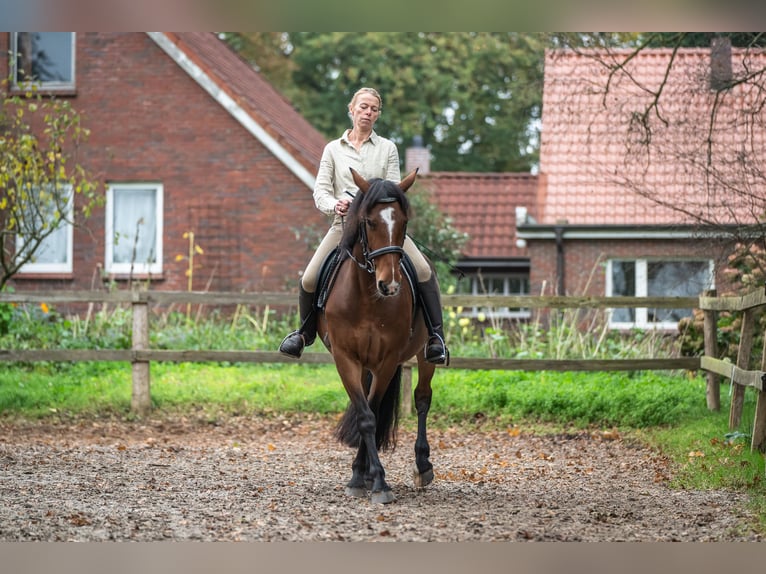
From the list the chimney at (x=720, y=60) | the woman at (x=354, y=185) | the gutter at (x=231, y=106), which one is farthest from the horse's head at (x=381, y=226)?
the gutter at (x=231, y=106)

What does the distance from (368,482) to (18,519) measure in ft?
8.35

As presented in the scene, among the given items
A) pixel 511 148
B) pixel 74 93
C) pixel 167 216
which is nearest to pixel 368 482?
pixel 167 216

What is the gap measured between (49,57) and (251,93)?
13.8ft

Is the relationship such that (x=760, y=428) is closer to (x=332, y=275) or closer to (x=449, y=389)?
(x=332, y=275)

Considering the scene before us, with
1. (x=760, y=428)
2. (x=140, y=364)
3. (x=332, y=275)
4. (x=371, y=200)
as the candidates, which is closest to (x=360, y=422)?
(x=332, y=275)

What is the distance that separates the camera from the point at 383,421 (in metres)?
8.39

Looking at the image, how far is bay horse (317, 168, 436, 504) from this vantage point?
7.23 metres

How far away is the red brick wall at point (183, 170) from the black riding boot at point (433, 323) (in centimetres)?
1254

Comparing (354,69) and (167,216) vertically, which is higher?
(354,69)

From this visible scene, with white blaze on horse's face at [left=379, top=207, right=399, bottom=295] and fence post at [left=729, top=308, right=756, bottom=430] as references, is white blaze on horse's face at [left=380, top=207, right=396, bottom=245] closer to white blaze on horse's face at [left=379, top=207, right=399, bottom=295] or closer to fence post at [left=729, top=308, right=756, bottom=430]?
white blaze on horse's face at [left=379, top=207, right=399, bottom=295]
